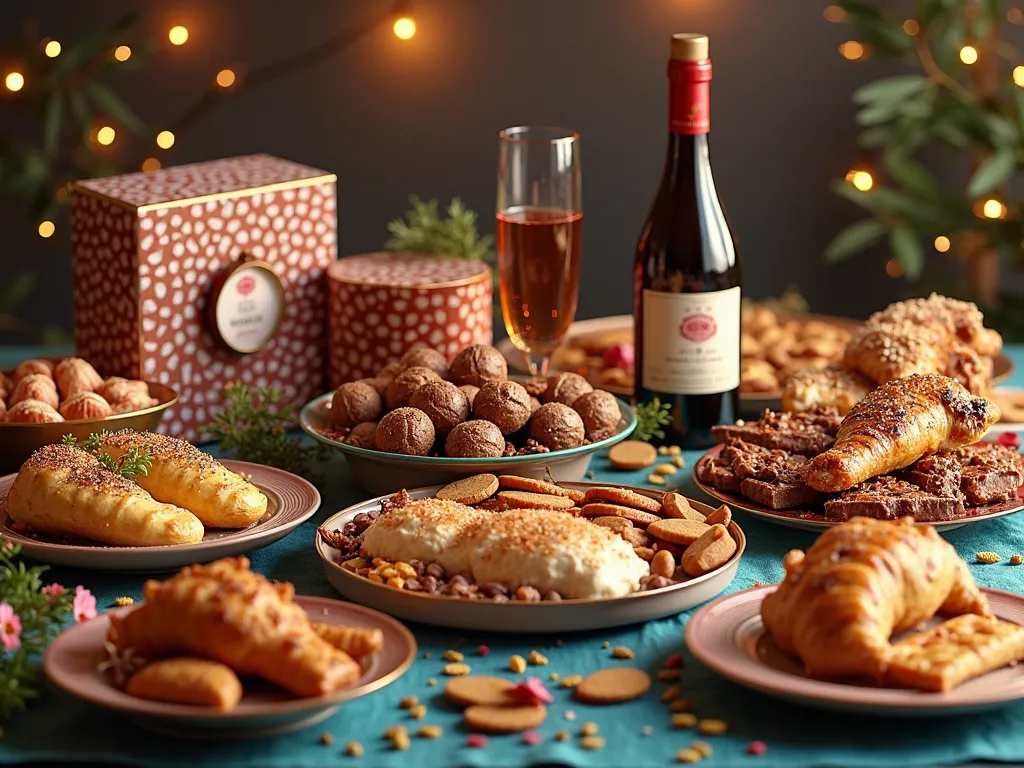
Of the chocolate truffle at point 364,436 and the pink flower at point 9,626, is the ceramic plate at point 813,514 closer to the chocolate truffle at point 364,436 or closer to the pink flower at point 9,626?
the chocolate truffle at point 364,436

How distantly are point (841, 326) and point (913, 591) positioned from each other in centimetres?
120

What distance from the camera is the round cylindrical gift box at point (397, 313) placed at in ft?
6.16

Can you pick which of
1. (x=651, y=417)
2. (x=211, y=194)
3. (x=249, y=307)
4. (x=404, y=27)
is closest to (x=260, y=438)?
(x=249, y=307)

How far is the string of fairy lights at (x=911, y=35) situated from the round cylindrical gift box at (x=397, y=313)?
5.25 feet

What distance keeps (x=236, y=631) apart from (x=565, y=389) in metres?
0.71

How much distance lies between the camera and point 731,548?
126 cm

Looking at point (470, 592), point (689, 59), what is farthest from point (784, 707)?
point (689, 59)

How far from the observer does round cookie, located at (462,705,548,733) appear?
101cm

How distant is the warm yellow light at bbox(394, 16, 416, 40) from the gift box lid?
1.24 meters

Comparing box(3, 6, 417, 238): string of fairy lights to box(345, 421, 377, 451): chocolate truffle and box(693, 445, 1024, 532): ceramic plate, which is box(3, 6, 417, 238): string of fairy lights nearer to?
box(345, 421, 377, 451): chocolate truffle

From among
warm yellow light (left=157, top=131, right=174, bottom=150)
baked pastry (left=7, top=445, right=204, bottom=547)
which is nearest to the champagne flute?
baked pastry (left=7, top=445, right=204, bottom=547)

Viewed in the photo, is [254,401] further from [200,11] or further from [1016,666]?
[200,11]

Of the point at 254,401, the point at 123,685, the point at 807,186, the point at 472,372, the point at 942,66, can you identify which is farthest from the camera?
the point at 807,186

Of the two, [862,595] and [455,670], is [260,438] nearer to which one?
[455,670]
